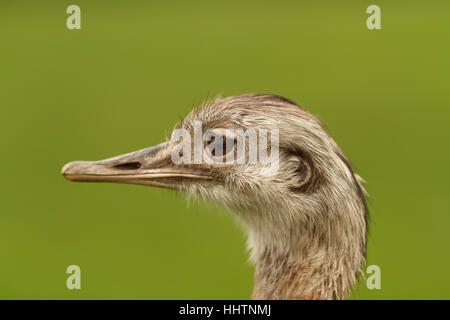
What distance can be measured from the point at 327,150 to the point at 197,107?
27.3 inches

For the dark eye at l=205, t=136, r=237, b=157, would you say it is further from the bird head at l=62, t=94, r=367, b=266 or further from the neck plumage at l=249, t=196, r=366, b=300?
the neck plumage at l=249, t=196, r=366, b=300

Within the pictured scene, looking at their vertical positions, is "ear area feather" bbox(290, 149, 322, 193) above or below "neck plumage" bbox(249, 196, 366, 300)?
above

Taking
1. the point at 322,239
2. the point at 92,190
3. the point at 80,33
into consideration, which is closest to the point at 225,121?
the point at 322,239

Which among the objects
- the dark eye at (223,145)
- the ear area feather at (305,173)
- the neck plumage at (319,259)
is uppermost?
the dark eye at (223,145)

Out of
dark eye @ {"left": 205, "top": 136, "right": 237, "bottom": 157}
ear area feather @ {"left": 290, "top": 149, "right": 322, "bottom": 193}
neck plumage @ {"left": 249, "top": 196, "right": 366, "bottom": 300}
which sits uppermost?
dark eye @ {"left": 205, "top": 136, "right": 237, "bottom": 157}

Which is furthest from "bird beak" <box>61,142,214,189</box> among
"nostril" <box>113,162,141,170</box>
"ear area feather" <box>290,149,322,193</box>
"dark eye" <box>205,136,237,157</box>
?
"ear area feather" <box>290,149,322,193</box>

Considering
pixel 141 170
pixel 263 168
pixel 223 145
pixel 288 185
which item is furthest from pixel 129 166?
pixel 288 185

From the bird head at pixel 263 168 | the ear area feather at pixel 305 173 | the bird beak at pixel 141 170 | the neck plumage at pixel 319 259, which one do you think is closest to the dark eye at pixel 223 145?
the bird head at pixel 263 168

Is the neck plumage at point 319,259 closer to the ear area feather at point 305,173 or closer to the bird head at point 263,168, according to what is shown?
the bird head at point 263,168

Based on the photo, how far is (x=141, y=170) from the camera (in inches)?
115

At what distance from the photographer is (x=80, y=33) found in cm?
900

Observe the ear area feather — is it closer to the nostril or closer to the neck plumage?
the neck plumage

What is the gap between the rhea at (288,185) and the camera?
9.41 feet

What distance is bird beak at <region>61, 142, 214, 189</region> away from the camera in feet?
9.45
